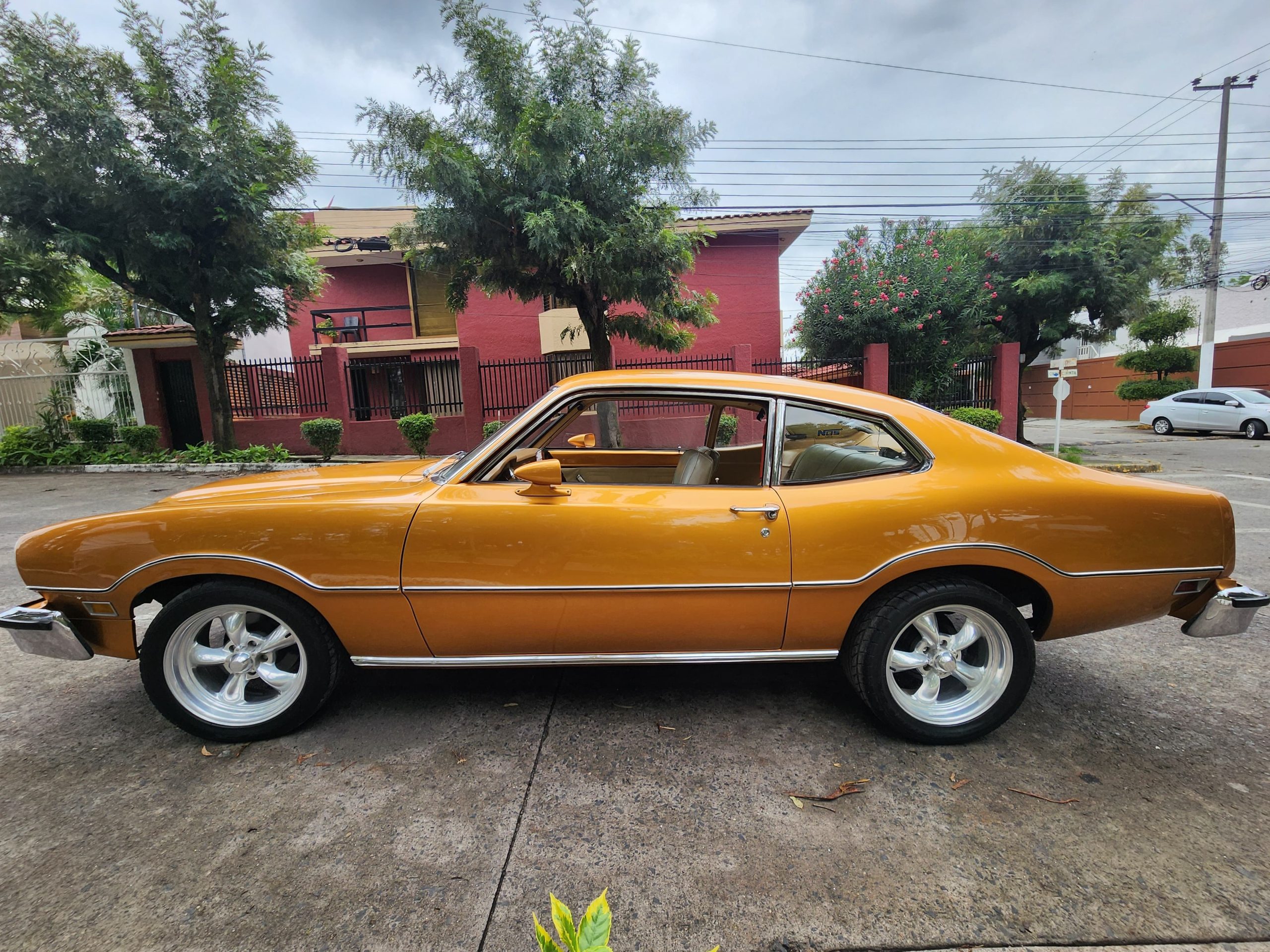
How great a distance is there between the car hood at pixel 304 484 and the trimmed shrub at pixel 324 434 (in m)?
10.2

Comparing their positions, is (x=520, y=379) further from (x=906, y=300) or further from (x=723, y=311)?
(x=906, y=300)

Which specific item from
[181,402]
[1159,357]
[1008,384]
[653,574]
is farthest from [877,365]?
[1159,357]

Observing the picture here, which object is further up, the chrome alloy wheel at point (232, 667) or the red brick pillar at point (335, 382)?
the red brick pillar at point (335, 382)

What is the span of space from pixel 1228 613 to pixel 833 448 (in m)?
1.61

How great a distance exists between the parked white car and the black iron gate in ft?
87.5

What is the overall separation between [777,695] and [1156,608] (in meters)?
1.60

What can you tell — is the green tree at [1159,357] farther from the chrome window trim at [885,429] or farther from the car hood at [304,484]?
the car hood at [304,484]

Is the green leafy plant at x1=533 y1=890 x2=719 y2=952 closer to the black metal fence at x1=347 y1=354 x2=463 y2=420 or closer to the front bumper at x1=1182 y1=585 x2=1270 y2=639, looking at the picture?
the front bumper at x1=1182 y1=585 x2=1270 y2=639

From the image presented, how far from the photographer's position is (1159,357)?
22484 millimetres

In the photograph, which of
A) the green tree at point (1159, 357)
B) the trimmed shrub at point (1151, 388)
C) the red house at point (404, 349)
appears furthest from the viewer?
the green tree at point (1159, 357)

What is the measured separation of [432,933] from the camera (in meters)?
1.58

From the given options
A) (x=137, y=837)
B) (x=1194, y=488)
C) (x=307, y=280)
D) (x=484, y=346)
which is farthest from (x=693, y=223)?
(x=137, y=837)

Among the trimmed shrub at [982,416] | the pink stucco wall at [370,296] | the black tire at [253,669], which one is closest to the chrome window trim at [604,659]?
the black tire at [253,669]

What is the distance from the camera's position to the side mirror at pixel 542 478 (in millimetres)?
2262
